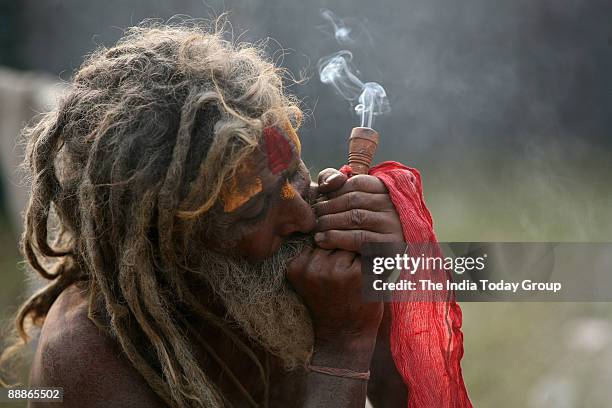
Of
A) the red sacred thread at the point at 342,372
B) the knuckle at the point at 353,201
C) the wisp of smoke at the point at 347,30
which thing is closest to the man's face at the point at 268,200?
the knuckle at the point at 353,201

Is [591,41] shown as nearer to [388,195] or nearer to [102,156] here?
[388,195]

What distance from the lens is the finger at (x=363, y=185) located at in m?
2.03

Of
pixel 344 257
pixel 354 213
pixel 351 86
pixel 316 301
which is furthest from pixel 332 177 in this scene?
pixel 351 86

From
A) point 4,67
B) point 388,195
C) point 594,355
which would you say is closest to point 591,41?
point 594,355

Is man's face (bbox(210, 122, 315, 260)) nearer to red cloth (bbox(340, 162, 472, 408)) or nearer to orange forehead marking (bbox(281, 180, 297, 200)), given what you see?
orange forehead marking (bbox(281, 180, 297, 200))

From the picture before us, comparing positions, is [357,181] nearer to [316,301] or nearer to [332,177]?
[332,177]

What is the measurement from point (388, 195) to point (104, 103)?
0.83 metres

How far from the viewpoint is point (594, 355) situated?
473cm

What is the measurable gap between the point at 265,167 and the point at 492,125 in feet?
11.3

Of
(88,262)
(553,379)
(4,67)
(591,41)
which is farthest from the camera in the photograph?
(4,67)

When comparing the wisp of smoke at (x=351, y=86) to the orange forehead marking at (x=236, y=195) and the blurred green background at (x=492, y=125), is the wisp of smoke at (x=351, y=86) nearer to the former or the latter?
the blurred green background at (x=492, y=125)

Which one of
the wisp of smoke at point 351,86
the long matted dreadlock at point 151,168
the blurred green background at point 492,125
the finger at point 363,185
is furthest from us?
the blurred green background at point 492,125

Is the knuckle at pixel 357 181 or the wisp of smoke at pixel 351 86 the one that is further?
the wisp of smoke at pixel 351 86

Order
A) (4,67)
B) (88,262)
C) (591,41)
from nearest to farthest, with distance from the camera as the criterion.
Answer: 1. (88,262)
2. (591,41)
3. (4,67)
